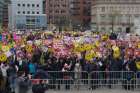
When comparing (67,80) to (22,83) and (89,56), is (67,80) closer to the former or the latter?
(89,56)

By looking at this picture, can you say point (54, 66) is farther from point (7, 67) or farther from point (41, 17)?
point (41, 17)

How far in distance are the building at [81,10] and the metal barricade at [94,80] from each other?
149811mm

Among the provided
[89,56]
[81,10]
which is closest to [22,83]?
[89,56]

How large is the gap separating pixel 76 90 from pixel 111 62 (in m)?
2.00

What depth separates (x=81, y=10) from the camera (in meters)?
174

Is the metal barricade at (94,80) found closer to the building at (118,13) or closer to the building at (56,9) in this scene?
the building at (118,13)

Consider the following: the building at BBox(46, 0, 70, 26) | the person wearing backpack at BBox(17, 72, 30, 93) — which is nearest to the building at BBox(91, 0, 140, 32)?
the building at BBox(46, 0, 70, 26)

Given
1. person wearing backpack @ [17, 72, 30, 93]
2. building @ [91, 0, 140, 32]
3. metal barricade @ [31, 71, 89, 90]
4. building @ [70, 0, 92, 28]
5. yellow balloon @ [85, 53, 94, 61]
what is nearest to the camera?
person wearing backpack @ [17, 72, 30, 93]

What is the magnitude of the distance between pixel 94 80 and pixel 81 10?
503 feet

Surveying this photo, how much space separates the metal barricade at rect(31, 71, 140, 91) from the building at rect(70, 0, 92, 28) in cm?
14981

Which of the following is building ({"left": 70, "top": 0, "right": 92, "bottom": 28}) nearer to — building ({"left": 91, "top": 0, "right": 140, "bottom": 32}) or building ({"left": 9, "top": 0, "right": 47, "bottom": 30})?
building ({"left": 9, "top": 0, "right": 47, "bottom": 30})

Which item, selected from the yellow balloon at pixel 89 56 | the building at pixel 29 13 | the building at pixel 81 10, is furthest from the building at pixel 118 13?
the yellow balloon at pixel 89 56

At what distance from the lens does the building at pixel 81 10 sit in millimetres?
173375

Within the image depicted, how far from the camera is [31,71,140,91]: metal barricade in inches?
840
